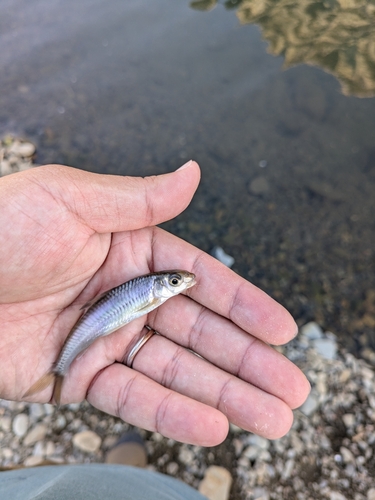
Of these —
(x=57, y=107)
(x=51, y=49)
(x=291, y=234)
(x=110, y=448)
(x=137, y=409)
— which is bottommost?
(x=110, y=448)

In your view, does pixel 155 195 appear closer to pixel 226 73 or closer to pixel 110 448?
pixel 110 448

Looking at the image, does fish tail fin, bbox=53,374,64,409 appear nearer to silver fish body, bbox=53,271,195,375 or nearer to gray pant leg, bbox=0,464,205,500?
silver fish body, bbox=53,271,195,375

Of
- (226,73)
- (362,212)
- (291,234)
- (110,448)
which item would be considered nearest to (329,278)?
(291,234)

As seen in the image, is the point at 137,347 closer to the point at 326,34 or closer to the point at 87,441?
the point at 87,441

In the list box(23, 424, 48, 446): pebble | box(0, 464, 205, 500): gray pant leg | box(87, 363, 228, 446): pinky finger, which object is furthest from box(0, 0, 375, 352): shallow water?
box(23, 424, 48, 446): pebble

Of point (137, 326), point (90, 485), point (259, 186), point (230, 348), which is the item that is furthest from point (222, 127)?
point (90, 485)

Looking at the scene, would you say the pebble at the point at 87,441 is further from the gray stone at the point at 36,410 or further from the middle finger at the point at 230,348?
the middle finger at the point at 230,348
